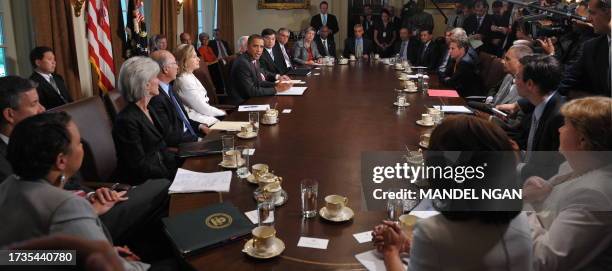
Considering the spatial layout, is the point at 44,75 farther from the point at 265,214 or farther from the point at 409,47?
the point at 409,47

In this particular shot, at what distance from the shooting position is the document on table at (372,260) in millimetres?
1477

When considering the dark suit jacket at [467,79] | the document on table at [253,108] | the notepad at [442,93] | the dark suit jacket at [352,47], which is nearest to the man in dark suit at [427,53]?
the dark suit jacket at [352,47]

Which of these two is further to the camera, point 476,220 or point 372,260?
point 372,260

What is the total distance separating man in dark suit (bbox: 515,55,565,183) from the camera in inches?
95.5

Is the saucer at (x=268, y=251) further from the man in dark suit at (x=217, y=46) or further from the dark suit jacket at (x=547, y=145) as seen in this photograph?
the man in dark suit at (x=217, y=46)

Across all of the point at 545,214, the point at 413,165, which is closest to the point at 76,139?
the point at 413,165

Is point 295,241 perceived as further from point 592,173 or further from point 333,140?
point 333,140

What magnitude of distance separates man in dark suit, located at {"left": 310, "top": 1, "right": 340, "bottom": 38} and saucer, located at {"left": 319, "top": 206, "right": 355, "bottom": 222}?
855 cm

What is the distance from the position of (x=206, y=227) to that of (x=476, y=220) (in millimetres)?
908

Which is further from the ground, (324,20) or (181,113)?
(324,20)

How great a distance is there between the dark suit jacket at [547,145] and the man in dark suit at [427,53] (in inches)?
162

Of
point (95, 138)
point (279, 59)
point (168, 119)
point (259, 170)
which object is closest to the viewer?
point (259, 170)

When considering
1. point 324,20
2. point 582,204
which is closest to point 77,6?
point 582,204

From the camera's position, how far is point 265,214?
5.54 ft
